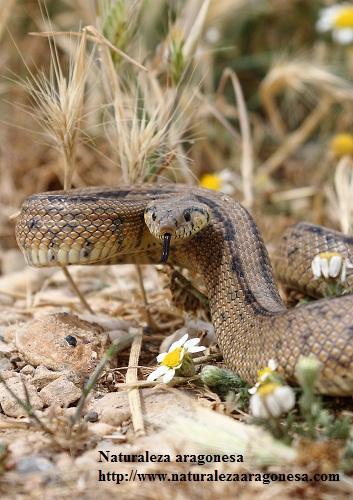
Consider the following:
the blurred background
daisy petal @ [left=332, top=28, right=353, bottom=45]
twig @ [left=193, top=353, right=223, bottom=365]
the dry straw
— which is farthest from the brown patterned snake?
daisy petal @ [left=332, top=28, right=353, bottom=45]

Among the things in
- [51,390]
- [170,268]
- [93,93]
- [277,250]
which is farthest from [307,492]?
[93,93]

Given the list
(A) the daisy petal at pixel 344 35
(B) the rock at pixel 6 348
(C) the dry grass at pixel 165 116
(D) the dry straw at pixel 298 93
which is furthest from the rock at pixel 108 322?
(A) the daisy petal at pixel 344 35

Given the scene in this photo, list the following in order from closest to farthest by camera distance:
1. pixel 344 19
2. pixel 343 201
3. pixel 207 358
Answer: pixel 207 358, pixel 343 201, pixel 344 19

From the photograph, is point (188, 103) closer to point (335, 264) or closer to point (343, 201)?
point (343, 201)

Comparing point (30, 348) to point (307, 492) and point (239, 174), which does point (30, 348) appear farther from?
point (239, 174)

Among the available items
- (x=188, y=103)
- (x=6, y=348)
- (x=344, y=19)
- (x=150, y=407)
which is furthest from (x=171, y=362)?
(x=344, y=19)
